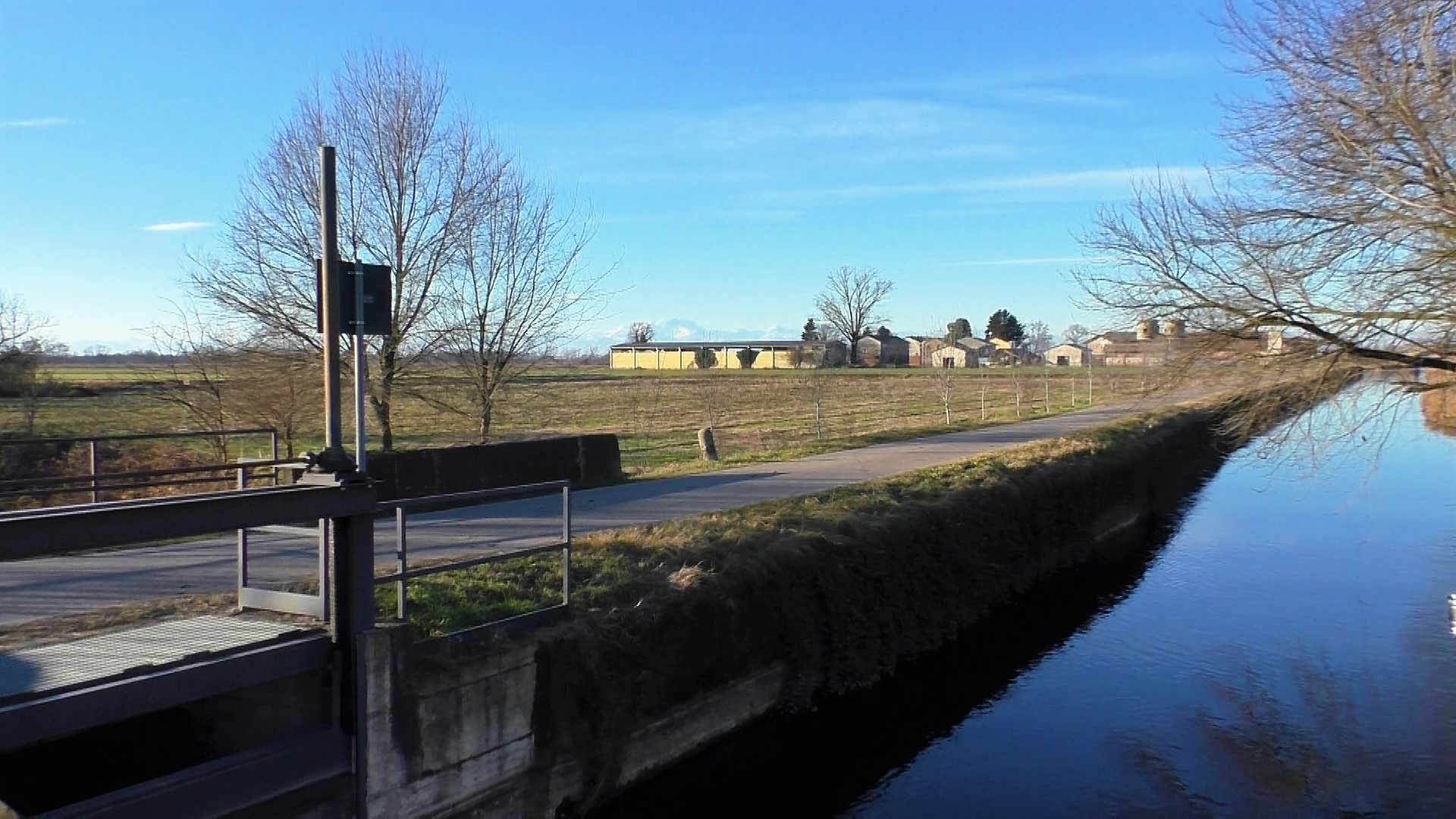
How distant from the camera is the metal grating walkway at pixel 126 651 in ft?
20.9

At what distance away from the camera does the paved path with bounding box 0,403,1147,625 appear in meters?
9.45

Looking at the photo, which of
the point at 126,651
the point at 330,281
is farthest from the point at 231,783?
the point at 330,281

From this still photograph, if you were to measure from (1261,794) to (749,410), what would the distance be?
35.1 meters

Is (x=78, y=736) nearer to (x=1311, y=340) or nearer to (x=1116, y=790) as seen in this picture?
(x=1116, y=790)

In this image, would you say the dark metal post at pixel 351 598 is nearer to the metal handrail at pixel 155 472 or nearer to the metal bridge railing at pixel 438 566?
the metal bridge railing at pixel 438 566

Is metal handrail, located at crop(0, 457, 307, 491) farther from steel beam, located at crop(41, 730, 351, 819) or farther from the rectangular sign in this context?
steel beam, located at crop(41, 730, 351, 819)

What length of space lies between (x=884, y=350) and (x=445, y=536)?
114802mm

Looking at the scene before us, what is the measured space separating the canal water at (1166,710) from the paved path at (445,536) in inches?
122

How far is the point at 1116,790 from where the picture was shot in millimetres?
10375

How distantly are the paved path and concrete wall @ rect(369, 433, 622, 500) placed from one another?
28.4 inches

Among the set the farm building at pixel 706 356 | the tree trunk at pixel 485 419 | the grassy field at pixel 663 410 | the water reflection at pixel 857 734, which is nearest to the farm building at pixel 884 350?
the farm building at pixel 706 356

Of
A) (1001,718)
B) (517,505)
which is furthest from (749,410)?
(1001,718)

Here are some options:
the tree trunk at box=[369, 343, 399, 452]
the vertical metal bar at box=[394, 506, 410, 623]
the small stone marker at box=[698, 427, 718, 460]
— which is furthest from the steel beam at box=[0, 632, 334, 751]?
the small stone marker at box=[698, 427, 718, 460]

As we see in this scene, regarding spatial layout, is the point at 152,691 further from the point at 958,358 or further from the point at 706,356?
the point at 706,356
